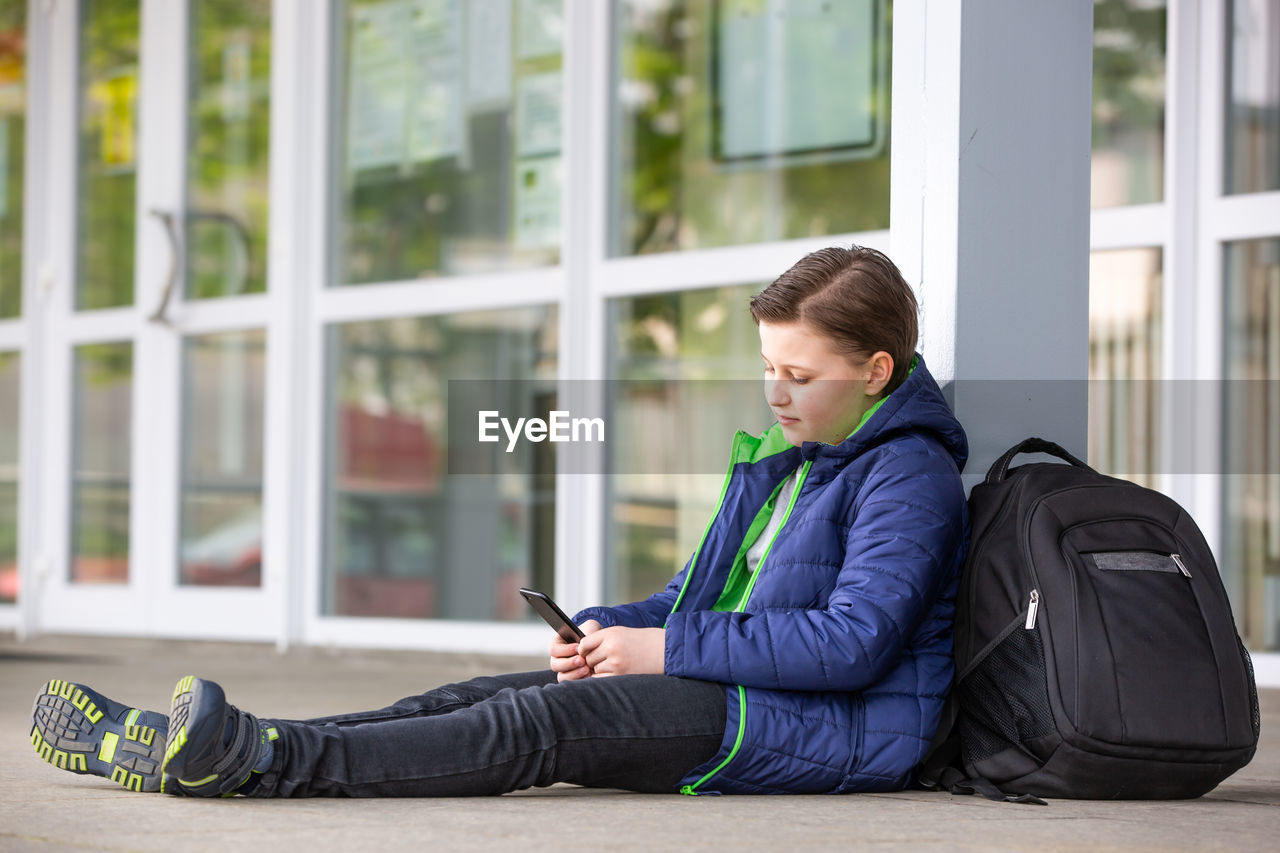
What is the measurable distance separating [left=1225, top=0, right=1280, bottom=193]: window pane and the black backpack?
7.78 feet

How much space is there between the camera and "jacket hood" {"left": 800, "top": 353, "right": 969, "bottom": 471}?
8.09 ft

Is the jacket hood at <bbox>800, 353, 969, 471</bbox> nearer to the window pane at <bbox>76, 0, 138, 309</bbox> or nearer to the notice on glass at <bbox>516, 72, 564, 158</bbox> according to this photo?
the notice on glass at <bbox>516, 72, 564, 158</bbox>

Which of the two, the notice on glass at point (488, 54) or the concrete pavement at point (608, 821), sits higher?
the notice on glass at point (488, 54)

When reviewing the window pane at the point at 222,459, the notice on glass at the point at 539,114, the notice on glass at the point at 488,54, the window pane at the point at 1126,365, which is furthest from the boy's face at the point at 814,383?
the window pane at the point at 222,459

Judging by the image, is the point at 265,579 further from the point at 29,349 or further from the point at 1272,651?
the point at 1272,651

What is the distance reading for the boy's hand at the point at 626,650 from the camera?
2.35 m

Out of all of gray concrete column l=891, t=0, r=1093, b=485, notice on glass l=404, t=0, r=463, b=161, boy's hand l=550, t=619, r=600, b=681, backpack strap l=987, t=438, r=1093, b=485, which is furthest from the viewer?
notice on glass l=404, t=0, r=463, b=161

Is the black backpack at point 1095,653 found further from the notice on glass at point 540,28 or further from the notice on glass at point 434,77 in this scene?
the notice on glass at point 434,77

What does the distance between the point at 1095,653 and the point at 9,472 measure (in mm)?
6360

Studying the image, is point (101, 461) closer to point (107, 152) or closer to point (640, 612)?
point (107, 152)

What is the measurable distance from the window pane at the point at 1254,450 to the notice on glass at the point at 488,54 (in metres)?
2.89

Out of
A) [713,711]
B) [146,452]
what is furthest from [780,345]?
[146,452]

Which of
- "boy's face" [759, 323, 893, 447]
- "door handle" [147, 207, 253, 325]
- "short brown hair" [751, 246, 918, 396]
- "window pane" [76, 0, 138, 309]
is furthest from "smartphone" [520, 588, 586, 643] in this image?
"window pane" [76, 0, 138, 309]

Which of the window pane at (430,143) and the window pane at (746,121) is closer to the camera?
the window pane at (746,121)
